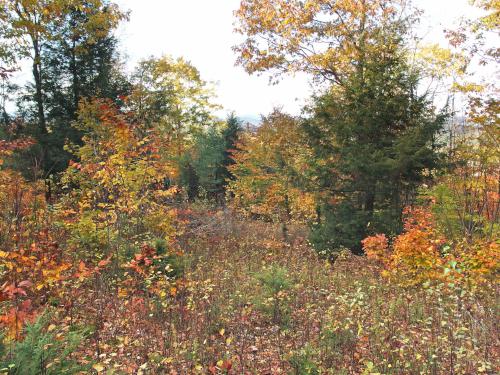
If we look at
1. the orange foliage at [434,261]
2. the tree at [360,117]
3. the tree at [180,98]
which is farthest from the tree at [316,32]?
the tree at [180,98]

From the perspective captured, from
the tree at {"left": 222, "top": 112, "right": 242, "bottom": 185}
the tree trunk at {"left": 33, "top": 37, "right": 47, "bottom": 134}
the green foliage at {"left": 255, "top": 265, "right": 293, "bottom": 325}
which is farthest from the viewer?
the tree at {"left": 222, "top": 112, "right": 242, "bottom": 185}

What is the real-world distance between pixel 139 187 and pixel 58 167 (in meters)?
8.75

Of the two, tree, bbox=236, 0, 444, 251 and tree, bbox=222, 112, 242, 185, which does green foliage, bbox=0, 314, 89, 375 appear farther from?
tree, bbox=222, 112, 242, 185

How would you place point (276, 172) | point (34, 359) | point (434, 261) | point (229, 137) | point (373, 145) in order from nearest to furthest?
Result: 1. point (34, 359)
2. point (434, 261)
3. point (373, 145)
4. point (276, 172)
5. point (229, 137)

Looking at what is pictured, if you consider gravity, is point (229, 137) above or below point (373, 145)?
above

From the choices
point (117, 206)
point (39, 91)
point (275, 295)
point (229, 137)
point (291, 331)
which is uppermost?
point (229, 137)

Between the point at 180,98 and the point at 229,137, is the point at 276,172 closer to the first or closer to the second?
the point at 229,137

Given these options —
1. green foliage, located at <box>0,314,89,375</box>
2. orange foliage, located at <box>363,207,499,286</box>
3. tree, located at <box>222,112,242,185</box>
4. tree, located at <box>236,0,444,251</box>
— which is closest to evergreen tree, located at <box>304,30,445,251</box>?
tree, located at <box>236,0,444,251</box>

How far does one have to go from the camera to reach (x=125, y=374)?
11.7 ft

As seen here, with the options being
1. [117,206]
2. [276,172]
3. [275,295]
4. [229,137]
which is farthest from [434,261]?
[229,137]

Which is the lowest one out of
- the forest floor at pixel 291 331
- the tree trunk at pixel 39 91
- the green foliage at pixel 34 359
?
the forest floor at pixel 291 331

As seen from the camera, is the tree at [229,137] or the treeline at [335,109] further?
the tree at [229,137]

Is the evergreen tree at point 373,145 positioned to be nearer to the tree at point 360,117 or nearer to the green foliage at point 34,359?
the tree at point 360,117

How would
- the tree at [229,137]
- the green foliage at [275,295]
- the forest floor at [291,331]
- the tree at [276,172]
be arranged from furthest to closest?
the tree at [229,137], the tree at [276,172], the green foliage at [275,295], the forest floor at [291,331]
